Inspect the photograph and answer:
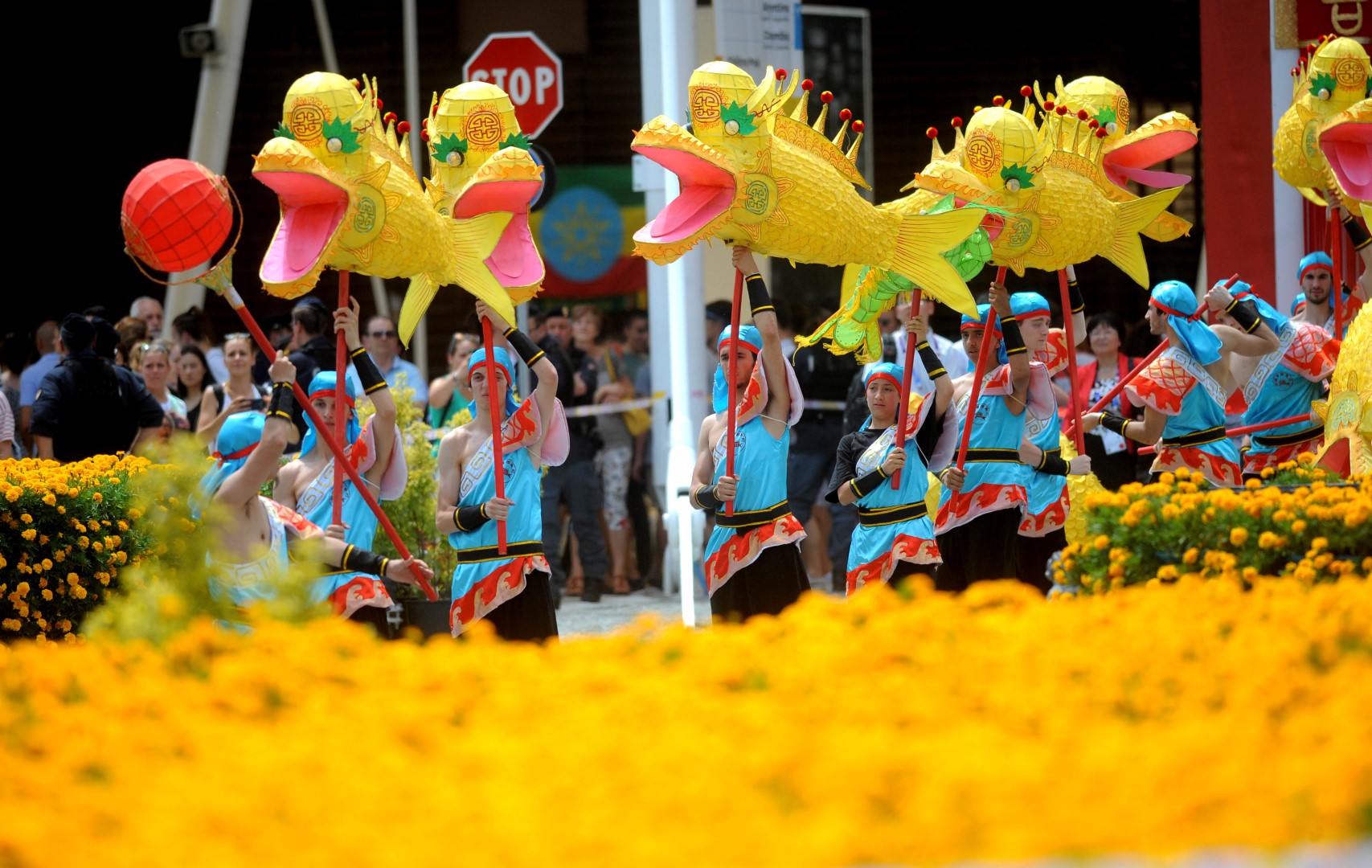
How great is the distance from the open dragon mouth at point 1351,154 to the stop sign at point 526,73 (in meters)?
4.69

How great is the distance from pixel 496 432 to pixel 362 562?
0.72 metres

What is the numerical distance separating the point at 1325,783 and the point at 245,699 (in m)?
2.18

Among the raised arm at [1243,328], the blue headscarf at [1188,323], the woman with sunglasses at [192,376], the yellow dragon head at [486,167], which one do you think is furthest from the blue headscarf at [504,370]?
the woman with sunglasses at [192,376]

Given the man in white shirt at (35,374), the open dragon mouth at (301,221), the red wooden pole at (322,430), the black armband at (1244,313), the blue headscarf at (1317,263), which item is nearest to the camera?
the open dragon mouth at (301,221)

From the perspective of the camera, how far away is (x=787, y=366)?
6.81 m

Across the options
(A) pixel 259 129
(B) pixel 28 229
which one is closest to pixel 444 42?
(A) pixel 259 129

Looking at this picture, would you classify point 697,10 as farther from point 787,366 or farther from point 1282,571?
point 1282,571

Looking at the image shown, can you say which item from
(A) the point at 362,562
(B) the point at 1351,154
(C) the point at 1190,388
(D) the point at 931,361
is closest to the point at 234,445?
(A) the point at 362,562

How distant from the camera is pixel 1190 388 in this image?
7.95 meters

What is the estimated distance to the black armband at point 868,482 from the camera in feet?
22.7

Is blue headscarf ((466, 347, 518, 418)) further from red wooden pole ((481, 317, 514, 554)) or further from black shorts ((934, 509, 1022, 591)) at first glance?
black shorts ((934, 509, 1022, 591))

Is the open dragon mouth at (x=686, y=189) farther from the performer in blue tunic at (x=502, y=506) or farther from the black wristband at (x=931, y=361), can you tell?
the black wristband at (x=931, y=361)

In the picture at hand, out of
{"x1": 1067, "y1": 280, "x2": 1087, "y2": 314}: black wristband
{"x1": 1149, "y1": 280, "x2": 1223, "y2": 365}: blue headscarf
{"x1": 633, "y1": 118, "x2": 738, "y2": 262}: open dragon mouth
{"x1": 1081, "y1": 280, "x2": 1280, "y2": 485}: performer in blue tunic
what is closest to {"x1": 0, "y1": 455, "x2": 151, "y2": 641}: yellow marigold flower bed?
{"x1": 633, "y1": 118, "x2": 738, "y2": 262}: open dragon mouth

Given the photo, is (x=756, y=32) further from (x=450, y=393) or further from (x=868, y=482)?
(x=868, y=482)
